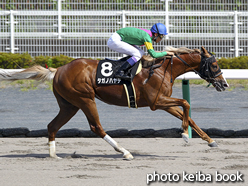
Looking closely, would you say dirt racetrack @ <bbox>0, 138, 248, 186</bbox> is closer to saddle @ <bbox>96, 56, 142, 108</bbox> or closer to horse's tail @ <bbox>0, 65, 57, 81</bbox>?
saddle @ <bbox>96, 56, 142, 108</bbox>

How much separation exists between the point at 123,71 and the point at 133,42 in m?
0.44

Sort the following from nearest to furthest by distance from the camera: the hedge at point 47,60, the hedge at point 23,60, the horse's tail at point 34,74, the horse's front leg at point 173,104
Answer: the horse's front leg at point 173,104
the horse's tail at point 34,74
the hedge at point 47,60
the hedge at point 23,60

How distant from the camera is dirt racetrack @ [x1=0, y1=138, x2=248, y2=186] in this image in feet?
13.0

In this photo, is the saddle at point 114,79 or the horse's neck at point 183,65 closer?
the saddle at point 114,79

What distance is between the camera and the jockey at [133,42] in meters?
5.35

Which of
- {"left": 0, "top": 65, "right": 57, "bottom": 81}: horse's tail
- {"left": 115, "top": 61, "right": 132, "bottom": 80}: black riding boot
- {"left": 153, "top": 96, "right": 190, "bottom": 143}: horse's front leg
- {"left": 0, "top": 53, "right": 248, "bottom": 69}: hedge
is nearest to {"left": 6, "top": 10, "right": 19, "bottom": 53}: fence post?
{"left": 0, "top": 53, "right": 248, "bottom": 69}: hedge

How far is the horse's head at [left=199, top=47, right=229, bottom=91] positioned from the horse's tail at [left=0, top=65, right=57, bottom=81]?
194cm

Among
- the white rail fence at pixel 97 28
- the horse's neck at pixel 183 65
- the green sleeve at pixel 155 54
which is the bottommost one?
the horse's neck at pixel 183 65

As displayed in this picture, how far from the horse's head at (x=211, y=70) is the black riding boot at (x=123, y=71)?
38.7 inches

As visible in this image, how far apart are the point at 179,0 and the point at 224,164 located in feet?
35.0

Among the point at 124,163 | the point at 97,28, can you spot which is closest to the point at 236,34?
the point at 97,28

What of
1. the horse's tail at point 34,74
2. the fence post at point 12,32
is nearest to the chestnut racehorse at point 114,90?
the horse's tail at point 34,74

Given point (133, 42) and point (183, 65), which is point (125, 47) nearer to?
point (133, 42)

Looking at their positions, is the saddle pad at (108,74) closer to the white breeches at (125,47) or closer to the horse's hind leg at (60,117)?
the white breeches at (125,47)
